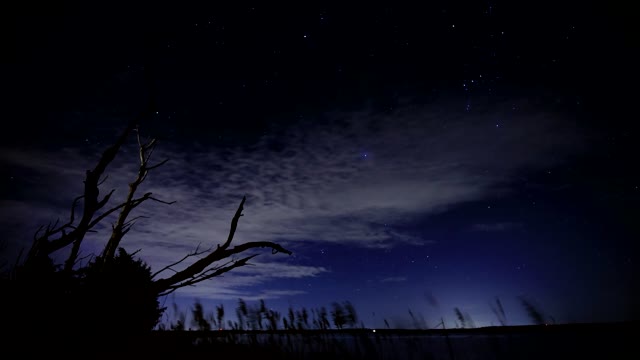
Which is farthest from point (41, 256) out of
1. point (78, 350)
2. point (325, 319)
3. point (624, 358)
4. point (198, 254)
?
point (624, 358)

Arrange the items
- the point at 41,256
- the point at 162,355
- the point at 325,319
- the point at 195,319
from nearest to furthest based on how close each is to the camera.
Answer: the point at 41,256 < the point at 162,355 < the point at 195,319 < the point at 325,319

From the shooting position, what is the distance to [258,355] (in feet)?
48.4

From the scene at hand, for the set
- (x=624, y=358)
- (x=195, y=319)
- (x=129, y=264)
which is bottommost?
(x=624, y=358)

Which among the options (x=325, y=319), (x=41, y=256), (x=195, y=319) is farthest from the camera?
(x=325, y=319)

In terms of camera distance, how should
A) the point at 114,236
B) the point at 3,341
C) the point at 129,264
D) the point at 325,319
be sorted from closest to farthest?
the point at 3,341, the point at 114,236, the point at 129,264, the point at 325,319

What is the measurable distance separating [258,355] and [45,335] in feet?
41.2

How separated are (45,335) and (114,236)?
1484 millimetres

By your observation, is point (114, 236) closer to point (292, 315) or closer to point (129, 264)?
point (129, 264)

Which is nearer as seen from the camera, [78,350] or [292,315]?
[78,350]

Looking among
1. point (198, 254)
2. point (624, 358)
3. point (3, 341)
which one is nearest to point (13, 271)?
point (3, 341)

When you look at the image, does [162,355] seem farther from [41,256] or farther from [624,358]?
[624,358]

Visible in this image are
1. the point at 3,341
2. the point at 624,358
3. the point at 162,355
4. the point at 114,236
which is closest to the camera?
the point at 3,341

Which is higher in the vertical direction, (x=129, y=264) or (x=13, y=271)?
(x=129, y=264)

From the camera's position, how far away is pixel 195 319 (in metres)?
14.6
